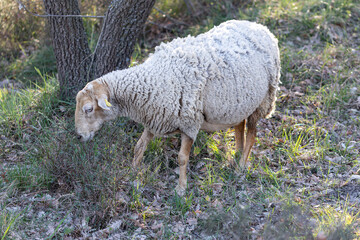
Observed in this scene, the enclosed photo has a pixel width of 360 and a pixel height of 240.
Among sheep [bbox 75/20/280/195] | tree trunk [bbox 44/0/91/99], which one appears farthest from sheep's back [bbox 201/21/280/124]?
tree trunk [bbox 44/0/91/99]

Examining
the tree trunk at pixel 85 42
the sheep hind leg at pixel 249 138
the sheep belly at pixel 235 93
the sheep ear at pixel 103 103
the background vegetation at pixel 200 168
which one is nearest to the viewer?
the background vegetation at pixel 200 168

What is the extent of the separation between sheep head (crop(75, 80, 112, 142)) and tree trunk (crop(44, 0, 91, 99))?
1.43m

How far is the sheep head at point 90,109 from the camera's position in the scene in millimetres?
4320

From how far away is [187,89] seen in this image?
443 centimetres

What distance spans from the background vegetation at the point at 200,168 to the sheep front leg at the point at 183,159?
0.12m

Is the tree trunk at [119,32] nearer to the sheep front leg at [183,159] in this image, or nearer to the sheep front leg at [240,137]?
the sheep front leg at [183,159]

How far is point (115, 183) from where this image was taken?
418cm

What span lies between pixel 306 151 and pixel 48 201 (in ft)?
10.3

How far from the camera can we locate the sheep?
4426 mm

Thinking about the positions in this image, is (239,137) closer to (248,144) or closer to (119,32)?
(248,144)

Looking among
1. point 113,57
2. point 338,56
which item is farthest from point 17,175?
point 338,56

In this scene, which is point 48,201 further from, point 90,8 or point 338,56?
point 338,56

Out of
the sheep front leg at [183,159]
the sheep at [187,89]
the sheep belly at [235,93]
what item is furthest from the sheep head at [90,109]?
the sheep belly at [235,93]

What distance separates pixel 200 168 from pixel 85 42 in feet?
7.59
